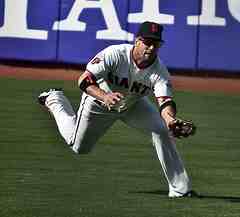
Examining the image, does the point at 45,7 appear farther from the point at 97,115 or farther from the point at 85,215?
the point at 85,215

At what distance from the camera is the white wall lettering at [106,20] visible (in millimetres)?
22500

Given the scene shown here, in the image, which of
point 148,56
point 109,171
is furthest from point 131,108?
point 109,171

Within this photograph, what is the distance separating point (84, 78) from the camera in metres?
9.07

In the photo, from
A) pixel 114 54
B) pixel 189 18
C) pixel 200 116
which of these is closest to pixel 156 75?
pixel 114 54

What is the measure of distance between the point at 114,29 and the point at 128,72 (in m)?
13.4

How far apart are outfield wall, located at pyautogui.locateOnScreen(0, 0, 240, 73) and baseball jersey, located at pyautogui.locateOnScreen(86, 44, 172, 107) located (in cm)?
1290

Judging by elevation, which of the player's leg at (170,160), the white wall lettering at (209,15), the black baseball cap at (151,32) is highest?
the black baseball cap at (151,32)

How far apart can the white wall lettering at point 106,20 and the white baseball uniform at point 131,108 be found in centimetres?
1265

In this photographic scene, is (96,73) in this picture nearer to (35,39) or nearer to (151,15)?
(151,15)

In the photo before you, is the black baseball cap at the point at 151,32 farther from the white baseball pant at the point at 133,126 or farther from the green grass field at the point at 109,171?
the green grass field at the point at 109,171

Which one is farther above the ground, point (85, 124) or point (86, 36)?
point (85, 124)

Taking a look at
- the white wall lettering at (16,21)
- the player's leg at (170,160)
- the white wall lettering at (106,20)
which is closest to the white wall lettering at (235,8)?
the white wall lettering at (106,20)

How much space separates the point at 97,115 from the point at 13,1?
13801 mm

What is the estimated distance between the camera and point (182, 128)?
8.35m
